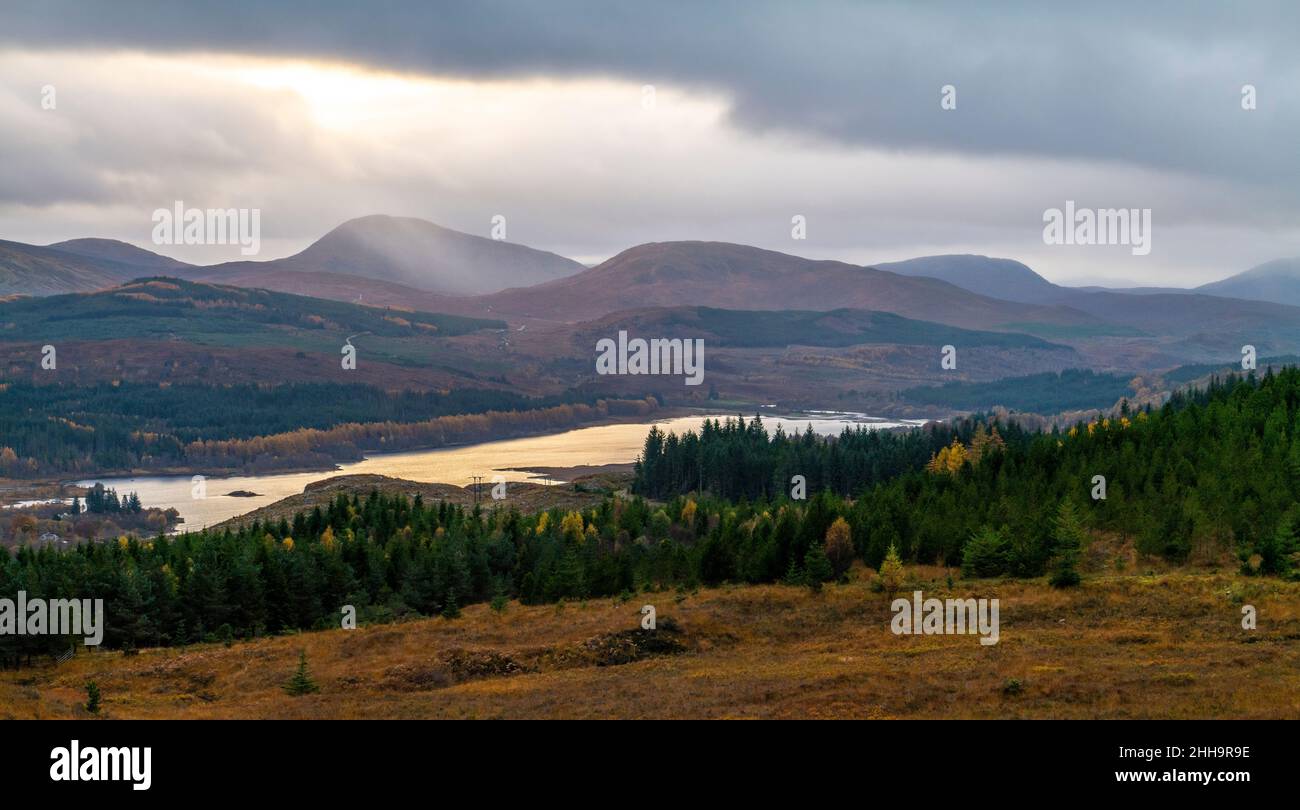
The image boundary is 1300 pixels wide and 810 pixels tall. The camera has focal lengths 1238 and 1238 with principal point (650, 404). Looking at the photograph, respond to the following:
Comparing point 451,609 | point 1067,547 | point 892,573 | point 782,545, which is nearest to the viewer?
point 1067,547

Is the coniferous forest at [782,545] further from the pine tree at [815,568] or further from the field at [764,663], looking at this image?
the field at [764,663]

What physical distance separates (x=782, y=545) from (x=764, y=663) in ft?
106

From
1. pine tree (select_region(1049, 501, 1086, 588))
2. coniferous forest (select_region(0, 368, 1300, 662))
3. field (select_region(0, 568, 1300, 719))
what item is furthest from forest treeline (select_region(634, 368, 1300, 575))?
field (select_region(0, 568, 1300, 719))

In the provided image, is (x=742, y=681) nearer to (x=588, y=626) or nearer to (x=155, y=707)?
(x=588, y=626)

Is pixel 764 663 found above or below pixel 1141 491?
below

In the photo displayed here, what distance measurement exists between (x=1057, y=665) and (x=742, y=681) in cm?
1536

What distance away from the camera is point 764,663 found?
230 ft

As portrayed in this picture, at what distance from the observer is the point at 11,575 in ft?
330

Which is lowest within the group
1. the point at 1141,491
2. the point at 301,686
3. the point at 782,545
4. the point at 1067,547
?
the point at 301,686

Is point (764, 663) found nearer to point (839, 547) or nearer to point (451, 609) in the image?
point (839, 547)

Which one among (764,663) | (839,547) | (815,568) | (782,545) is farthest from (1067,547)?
(764,663)

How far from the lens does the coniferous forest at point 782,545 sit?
94.5m
